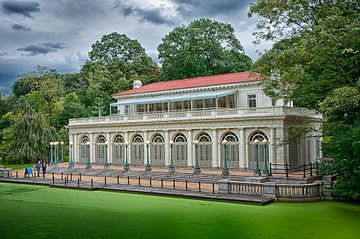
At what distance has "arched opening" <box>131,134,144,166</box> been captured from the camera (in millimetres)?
36438

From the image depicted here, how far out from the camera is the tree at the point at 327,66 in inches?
693

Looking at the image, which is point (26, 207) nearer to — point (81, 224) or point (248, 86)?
point (81, 224)

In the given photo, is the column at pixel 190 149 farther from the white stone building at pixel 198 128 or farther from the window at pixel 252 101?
the window at pixel 252 101

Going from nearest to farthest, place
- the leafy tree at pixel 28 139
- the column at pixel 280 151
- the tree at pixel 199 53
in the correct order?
1. the column at pixel 280 151
2. the leafy tree at pixel 28 139
3. the tree at pixel 199 53

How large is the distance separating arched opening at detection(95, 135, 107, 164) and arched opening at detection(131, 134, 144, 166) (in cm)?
357

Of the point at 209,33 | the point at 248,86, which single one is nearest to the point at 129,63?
the point at 209,33

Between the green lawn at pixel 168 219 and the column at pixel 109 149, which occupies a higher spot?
the column at pixel 109 149

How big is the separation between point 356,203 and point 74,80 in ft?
215

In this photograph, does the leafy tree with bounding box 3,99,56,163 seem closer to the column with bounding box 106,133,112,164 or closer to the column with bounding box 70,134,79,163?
the column with bounding box 70,134,79,163

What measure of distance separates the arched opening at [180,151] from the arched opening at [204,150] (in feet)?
4.88

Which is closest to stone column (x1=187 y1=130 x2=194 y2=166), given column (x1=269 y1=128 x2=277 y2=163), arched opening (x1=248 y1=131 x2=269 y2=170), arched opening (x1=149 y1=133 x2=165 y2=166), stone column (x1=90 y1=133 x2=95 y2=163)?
arched opening (x1=149 y1=133 x2=165 y2=166)

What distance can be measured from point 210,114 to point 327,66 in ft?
46.4

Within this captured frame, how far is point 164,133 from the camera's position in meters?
34.9

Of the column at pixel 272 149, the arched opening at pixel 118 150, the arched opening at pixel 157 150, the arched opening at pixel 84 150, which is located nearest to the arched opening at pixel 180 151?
the arched opening at pixel 157 150
